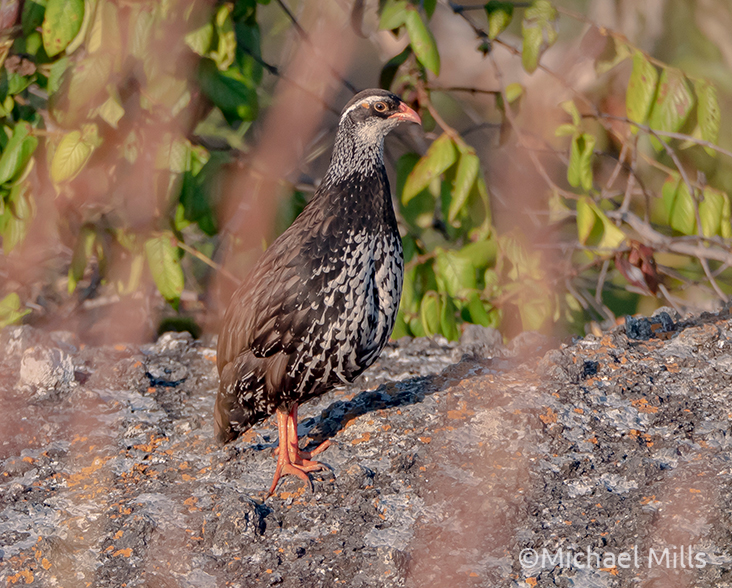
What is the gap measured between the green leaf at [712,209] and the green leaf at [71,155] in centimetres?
403

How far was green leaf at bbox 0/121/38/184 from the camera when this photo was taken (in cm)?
508

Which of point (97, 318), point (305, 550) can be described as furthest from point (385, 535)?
point (97, 318)

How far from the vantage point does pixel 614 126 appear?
6480mm

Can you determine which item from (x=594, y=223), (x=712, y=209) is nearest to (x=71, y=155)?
(x=594, y=223)

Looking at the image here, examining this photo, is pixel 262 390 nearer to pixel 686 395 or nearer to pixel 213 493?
pixel 213 493

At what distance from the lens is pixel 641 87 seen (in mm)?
5090

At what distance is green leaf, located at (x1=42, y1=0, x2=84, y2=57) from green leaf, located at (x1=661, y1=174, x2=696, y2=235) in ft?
12.8

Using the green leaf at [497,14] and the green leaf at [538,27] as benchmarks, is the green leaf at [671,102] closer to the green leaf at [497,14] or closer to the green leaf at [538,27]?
the green leaf at [538,27]

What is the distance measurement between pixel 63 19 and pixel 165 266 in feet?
5.32

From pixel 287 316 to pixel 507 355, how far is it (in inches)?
64.4

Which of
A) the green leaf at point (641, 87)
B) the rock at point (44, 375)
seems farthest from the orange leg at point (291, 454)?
the green leaf at point (641, 87)

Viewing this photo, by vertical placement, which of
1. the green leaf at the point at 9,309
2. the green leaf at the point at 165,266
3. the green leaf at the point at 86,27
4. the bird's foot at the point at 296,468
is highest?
the green leaf at the point at 86,27

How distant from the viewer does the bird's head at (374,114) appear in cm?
418

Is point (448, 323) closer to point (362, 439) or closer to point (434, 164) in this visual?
point (434, 164)
